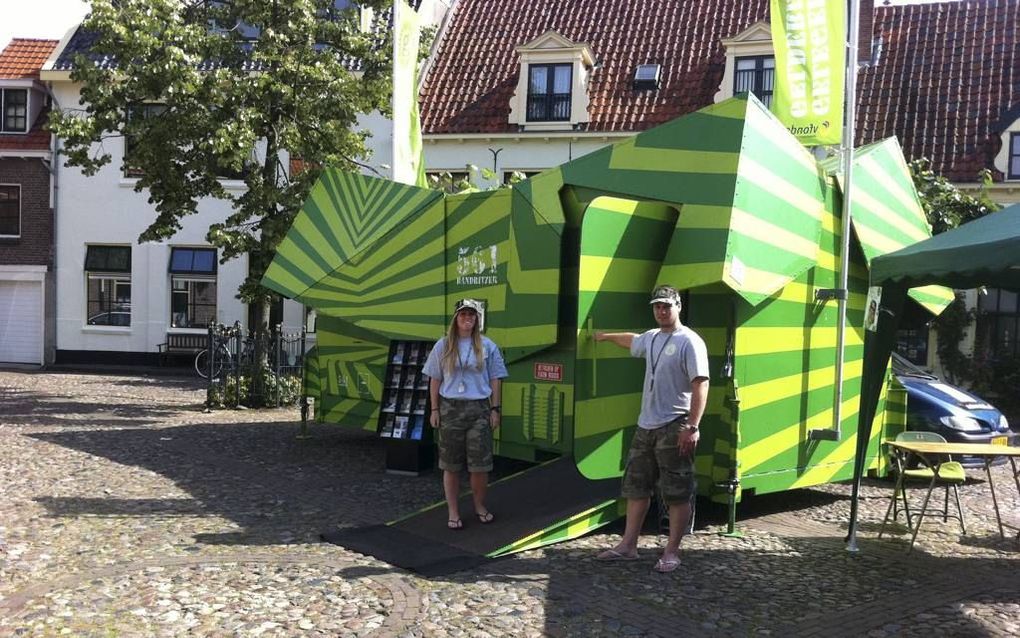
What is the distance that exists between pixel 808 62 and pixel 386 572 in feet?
18.7

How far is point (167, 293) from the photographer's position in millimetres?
23547

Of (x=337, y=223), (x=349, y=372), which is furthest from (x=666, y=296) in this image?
(x=349, y=372)

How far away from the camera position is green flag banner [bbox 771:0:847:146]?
26.0 ft

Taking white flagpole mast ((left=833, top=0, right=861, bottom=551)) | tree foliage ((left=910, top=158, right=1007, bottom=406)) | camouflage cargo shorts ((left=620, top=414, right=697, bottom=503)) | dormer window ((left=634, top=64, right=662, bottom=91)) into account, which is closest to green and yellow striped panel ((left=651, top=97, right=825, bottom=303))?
white flagpole mast ((left=833, top=0, right=861, bottom=551))

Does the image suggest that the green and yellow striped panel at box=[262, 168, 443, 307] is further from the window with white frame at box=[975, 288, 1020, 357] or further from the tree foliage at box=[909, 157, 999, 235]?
the window with white frame at box=[975, 288, 1020, 357]

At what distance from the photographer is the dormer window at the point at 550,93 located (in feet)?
70.6

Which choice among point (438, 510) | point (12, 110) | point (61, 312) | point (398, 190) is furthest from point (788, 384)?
point (12, 110)

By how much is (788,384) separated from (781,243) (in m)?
1.29

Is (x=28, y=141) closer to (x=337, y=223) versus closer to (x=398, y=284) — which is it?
(x=337, y=223)

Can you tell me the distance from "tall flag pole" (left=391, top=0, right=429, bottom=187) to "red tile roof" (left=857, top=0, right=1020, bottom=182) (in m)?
12.0

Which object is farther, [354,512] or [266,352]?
[266,352]

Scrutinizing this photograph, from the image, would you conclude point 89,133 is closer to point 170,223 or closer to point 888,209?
point 170,223

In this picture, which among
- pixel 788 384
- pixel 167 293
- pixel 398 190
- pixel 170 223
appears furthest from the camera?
pixel 167 293

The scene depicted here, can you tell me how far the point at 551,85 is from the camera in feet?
70.9
